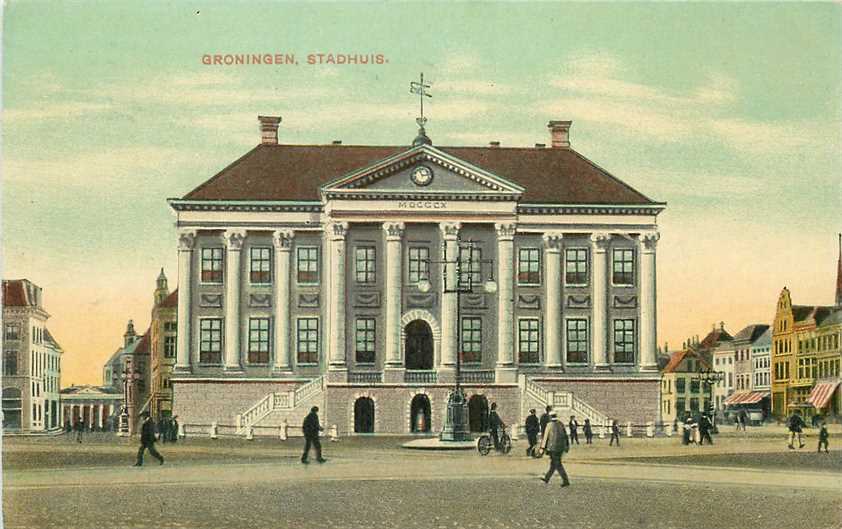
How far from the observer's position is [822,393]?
25.8 metres

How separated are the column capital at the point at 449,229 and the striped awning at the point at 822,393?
9105 mm

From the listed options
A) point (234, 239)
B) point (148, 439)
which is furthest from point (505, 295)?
point (148, 439)

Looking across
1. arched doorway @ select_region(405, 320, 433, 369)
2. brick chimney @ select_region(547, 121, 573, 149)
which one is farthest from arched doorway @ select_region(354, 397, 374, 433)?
brick chimney @ select_region(547, 121, 573, 149)

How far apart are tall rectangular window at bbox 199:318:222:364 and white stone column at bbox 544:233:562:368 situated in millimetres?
7110

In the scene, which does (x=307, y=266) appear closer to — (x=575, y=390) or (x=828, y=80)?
(x=575, y=390)

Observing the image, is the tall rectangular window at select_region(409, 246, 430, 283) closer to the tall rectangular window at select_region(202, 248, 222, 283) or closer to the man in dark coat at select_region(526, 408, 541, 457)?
the tall rectangular window at select_region(202, 248, 222, 283)

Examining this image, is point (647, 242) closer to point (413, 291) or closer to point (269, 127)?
point (413, 291)

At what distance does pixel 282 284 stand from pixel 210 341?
2.09 meters

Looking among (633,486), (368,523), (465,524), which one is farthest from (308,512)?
(633,486)

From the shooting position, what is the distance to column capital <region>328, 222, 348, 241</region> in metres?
31.7

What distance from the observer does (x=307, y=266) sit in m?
30.9

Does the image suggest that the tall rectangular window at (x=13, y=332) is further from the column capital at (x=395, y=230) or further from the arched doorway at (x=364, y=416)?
the column capital at (x=395, y=230)

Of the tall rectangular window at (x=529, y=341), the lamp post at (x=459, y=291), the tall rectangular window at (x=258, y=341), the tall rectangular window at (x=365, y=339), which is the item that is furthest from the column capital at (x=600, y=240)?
the tall rectangular window at (x=258, y=341)

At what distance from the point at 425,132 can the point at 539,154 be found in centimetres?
433
